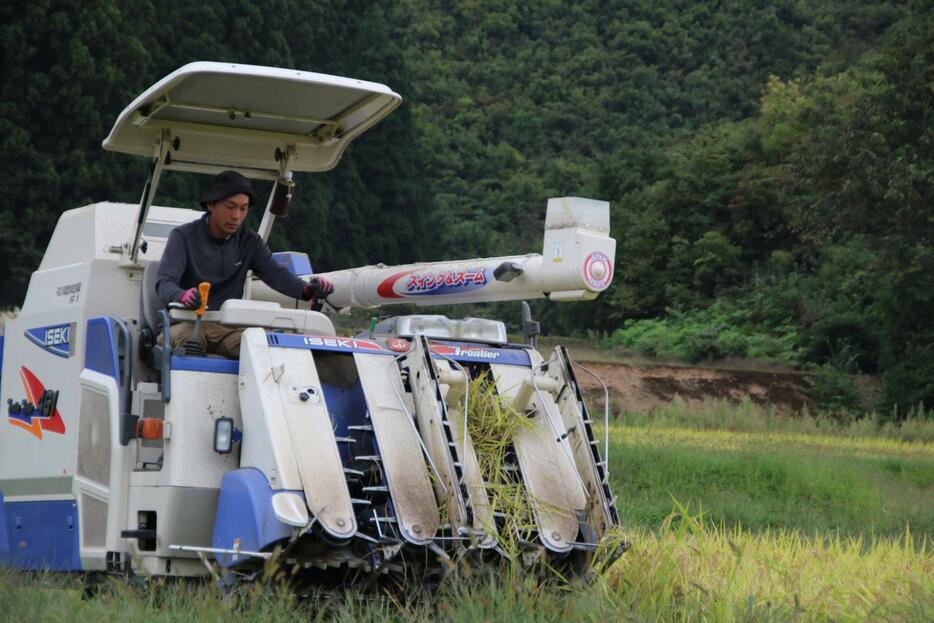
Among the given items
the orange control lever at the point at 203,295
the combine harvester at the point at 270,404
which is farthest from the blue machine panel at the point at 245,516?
the orange control lever at the point at 203,295

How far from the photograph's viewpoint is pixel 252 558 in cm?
762

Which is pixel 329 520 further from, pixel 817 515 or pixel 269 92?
pixel 817 515

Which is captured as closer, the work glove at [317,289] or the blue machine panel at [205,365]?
the blue machine panel at [205,365]

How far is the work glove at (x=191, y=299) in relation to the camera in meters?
8.57

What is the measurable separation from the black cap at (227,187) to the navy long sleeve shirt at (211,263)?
0.63ft

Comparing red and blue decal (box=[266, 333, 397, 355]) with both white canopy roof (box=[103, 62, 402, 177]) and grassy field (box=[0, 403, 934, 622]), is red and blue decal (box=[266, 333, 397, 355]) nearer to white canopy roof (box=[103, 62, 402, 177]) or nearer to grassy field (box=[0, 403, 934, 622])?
grassy field (box=[0, 403, 934, 622])

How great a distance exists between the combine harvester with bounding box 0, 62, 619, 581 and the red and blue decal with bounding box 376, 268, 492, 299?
0.07 ft

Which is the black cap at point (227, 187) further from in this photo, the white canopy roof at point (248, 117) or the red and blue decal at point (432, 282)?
the red and blue decal at point (432, 282)

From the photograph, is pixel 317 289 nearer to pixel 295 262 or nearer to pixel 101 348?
pixel 295 262

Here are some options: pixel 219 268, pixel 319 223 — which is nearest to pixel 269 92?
pixel 219 268

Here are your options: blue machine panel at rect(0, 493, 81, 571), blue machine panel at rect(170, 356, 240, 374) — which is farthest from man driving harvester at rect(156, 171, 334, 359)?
blue machine panel at rect(0, 493, 81, 571)

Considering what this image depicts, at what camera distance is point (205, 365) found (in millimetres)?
8422

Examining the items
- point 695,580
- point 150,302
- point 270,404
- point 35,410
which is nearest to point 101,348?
point 150,302

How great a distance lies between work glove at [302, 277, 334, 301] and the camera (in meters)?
10.1
